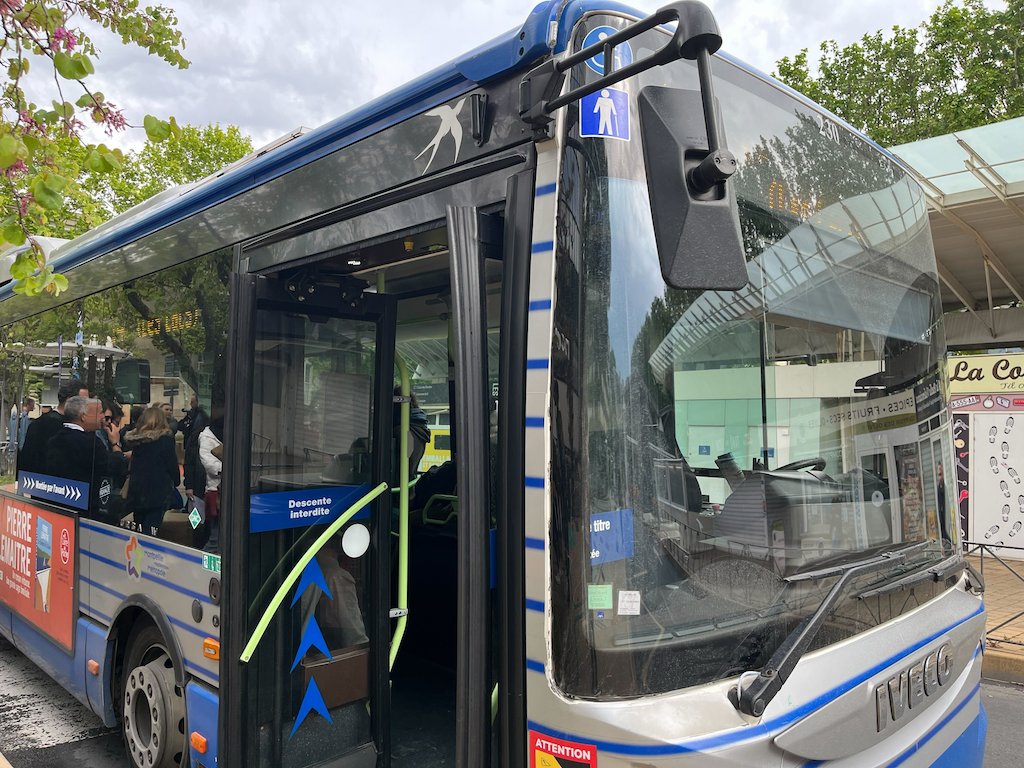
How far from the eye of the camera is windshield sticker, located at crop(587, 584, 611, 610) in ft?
Result: 6.24

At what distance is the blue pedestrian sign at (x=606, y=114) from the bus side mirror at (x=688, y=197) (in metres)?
0.12

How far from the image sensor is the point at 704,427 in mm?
2107

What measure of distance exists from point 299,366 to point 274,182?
2.43ft

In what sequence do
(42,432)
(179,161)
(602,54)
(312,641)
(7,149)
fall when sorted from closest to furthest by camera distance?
(602,54)
(7,149)
(312,641)
(42,432)
(179,161)

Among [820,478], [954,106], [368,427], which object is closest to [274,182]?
[368,427]

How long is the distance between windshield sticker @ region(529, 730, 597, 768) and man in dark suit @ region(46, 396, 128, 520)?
116 inches

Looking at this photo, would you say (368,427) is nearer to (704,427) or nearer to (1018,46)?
(704,427)

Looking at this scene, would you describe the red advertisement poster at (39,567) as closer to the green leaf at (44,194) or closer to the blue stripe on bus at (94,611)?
the blue stripe on bus at (94,611)

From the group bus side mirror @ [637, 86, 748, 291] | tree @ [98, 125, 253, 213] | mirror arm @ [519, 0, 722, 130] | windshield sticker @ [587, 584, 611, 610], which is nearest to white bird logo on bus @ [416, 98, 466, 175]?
mirror arm @ [519, 0, 722, 130]

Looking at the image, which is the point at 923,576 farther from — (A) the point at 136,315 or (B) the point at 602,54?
(A) the point at 136,315

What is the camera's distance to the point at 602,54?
6.76ft

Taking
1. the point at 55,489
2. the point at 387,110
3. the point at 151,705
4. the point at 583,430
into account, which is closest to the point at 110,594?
the point at 151,705

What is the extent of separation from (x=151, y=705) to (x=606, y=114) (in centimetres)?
329

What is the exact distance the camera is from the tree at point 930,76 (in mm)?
17562
